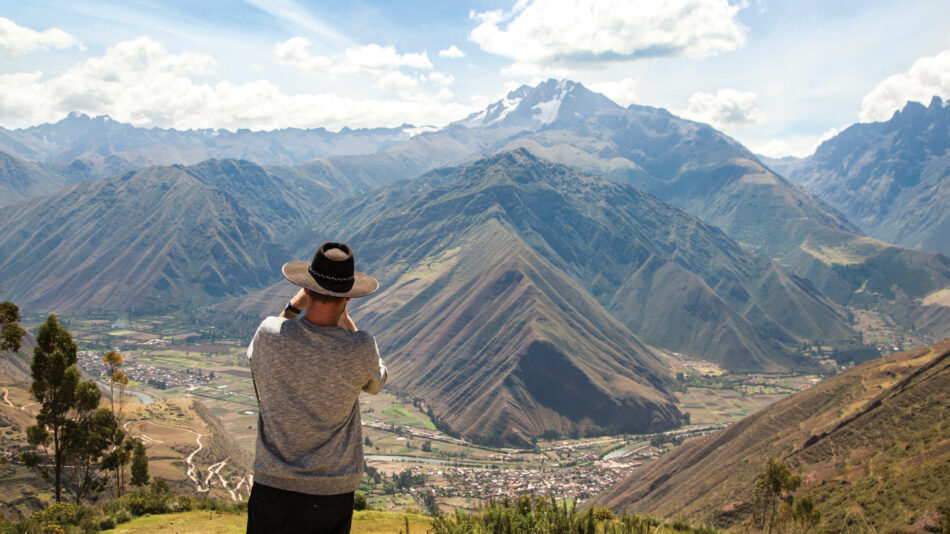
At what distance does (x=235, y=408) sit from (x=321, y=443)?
619 feet

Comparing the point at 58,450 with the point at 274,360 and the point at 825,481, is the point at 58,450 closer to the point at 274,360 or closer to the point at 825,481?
the point at 274,360

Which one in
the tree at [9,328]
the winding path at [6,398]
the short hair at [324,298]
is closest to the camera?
the short hair at [324,298]

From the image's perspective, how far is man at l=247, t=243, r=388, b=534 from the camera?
18.8 feet

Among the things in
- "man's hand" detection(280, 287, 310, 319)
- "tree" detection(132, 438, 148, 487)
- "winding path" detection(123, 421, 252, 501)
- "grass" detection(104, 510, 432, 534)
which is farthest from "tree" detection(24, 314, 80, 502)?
"winding path" detection(123, 421, 252, 501)

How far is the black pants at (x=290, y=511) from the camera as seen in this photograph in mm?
5922

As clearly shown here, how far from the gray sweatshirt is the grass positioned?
1209cm

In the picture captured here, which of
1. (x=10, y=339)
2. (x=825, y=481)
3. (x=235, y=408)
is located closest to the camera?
(x=10, y=339)

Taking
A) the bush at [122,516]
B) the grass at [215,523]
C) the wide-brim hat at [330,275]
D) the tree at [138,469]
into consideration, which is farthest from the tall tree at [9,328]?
the wide-brim hat at [330,275]

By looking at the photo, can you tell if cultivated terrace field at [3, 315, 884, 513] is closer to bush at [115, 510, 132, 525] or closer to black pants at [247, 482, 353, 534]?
bush at [115, 510, 132, 525]

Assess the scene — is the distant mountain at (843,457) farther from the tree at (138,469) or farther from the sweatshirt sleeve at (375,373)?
the tree at (138,469)

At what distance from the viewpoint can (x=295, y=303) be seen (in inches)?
245

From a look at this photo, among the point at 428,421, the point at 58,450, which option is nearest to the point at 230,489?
the point at 58,450

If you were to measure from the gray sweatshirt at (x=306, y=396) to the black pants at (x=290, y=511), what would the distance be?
0.08 metres

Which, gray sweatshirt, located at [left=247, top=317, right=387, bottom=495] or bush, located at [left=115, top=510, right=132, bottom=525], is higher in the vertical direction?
gray sweatshirt, located at [left=247, top=317, right=387, bottom=495]
